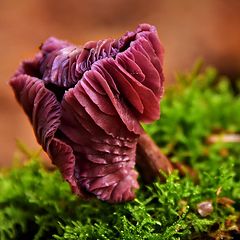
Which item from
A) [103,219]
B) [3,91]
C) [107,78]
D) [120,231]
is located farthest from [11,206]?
[3,91]

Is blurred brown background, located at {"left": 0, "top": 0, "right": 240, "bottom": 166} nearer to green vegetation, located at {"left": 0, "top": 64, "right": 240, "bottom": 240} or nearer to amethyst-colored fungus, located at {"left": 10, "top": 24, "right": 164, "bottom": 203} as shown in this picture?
green vegetation, located at {"left": 0, "top": 64, "right": 240, "bottom": 240}

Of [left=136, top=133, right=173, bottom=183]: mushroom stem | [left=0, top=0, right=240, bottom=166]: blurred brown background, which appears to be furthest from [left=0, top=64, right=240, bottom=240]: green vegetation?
[left=0, top=0, right=240, bottom=166]: blurred brown background

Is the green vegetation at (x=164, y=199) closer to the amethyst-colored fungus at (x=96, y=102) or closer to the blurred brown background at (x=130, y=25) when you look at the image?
the amethyst-colored fungus at (x=96, y=102)

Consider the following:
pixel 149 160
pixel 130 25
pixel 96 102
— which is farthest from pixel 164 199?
pixel 130 25

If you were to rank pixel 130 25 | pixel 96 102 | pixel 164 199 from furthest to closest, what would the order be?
1. pixel 130 25
2. pixel 164 199
3. pixel 96 102

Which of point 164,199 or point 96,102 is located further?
point 164,199

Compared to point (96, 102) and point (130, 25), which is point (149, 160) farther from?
point (130, 25)

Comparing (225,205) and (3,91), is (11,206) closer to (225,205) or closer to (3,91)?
(225,205)
